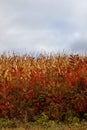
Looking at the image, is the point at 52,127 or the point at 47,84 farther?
the point at 47,84

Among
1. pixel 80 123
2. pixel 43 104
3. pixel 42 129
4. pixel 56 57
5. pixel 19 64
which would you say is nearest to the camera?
pixel 42 129

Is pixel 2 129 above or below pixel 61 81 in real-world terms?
below

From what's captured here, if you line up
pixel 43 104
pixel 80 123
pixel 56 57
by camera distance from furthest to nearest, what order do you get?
pixel 56 57
pixel 43 104
pixel 80 123

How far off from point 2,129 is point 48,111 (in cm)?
251

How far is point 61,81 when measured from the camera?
16.1 metres

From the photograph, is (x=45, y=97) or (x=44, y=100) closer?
(x=45, y=97)

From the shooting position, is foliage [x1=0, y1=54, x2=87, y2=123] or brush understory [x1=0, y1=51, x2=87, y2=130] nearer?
brush understory [x1=0, y1=51, x2=87, y2=130]

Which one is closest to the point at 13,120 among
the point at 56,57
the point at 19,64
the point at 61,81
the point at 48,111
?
the point at 48,111

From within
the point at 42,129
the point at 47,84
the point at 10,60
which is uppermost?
the point at 10,60

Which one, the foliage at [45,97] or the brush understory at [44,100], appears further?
the foliage at [45,97]

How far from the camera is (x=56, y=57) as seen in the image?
24453mm

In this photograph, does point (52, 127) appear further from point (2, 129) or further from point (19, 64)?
point (19, 64)

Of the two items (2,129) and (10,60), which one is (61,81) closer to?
(2,129)

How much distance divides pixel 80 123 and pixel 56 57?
10.2 metres
